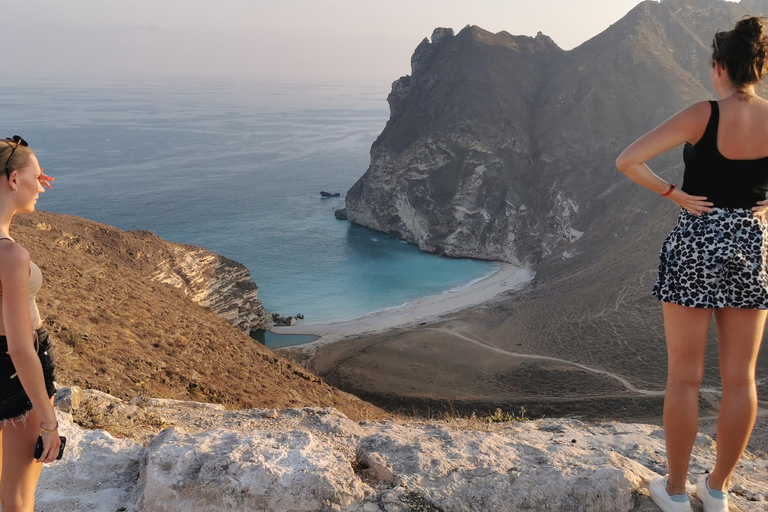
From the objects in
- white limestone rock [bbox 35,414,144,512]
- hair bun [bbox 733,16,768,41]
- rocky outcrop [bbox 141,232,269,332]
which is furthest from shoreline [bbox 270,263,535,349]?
hair bun [bbox 733,16,768,41]

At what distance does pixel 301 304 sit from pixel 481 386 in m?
24.2

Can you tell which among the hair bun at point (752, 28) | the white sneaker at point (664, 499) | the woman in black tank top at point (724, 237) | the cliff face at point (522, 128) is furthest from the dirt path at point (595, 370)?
the cliff face at point (522, 128)

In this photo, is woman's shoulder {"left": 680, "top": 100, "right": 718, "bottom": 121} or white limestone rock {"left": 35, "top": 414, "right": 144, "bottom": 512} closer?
woman's shoulder {"left": 680, "top": 100, "right": 718, "bottom": 121}

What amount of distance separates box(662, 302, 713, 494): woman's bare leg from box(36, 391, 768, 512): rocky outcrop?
36 cm

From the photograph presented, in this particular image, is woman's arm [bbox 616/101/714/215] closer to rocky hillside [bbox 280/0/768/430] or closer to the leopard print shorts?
the leopard print shorts

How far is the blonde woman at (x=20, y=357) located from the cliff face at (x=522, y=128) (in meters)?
51.2

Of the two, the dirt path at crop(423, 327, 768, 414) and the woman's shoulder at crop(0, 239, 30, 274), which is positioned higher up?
the woman's shoulder at crop(0, 239, 30, 274)

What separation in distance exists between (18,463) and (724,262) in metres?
4.26

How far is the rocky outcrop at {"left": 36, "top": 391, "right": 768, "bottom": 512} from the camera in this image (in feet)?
12.2

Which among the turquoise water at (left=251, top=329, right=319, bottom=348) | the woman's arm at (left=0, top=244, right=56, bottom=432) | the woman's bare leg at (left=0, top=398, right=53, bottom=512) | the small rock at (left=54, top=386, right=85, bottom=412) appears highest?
the woman's arm at (left=0, top=244, right=56, bottom=432)

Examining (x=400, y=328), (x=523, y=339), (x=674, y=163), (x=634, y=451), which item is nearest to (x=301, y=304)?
(x=400, y=328)

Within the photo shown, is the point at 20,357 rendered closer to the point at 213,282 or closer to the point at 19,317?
the point at 19,317

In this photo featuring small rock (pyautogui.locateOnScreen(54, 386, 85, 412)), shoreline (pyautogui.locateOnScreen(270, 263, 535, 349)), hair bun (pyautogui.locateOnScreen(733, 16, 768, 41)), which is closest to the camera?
hair bun (pyautogui.locateOnScreen(733, 16, 768, 41))

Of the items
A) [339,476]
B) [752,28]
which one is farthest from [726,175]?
[339,476]
